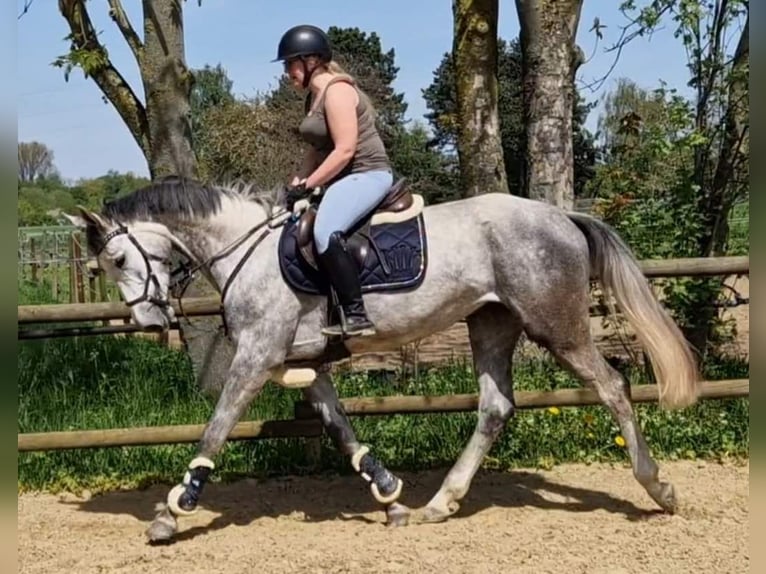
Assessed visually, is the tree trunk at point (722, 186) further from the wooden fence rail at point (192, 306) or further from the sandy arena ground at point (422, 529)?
the sandy arena ground at point (422, 529)

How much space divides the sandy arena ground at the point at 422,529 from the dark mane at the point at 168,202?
1716mm

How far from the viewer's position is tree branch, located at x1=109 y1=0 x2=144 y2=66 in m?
7.42

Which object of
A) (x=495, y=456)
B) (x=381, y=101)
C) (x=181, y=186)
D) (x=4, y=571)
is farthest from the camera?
(x=381, y=101)

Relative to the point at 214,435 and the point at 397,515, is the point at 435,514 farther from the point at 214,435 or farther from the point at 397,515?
the point at 214,435

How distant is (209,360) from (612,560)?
370 cm

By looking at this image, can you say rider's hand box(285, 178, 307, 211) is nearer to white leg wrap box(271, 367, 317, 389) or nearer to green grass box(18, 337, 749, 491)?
white leg wrap box(271, 367, 317, 389)

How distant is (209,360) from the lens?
22.7 ft

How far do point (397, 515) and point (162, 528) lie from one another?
1243mm

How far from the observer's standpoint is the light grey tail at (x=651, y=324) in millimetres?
4832

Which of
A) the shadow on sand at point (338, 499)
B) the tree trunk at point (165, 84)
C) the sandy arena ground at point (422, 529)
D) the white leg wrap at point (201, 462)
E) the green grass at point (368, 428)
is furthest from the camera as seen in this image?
the tree trunk at point (165, 84)

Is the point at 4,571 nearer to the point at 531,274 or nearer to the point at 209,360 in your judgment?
the point at 531,274

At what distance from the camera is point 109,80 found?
24.8 ft

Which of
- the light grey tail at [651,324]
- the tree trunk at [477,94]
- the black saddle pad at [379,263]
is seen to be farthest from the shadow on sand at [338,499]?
the tree trunk at [477,94]

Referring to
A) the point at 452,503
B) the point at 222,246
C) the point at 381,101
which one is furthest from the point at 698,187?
the point at 381,101
